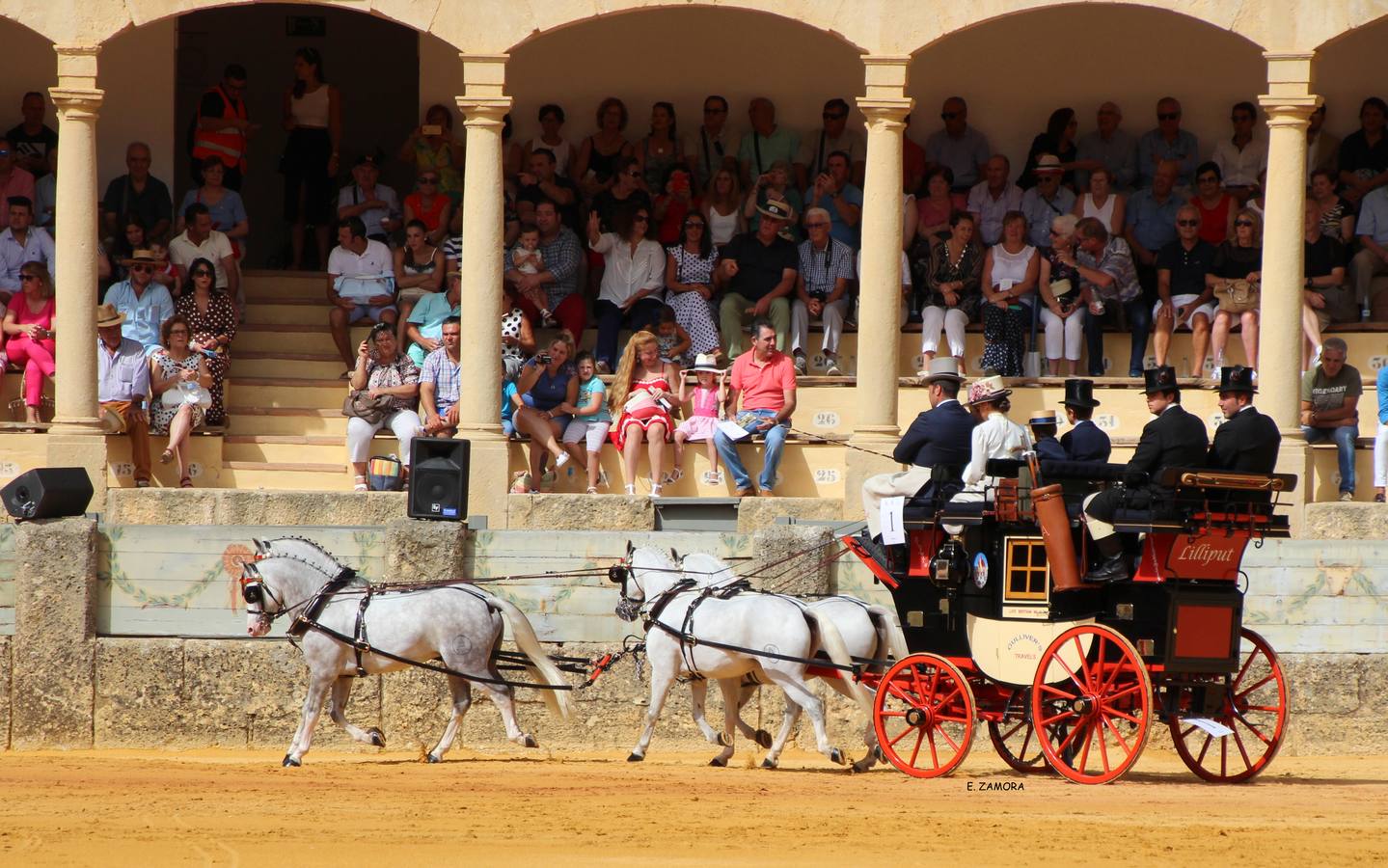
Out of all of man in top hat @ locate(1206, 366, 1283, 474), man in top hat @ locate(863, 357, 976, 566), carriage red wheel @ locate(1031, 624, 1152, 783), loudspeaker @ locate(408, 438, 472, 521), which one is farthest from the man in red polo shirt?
man in top hat @ locate(1206, 366, 1283, 474)

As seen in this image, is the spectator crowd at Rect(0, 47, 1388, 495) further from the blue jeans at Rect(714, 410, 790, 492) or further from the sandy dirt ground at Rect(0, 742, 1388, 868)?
the sandy dirt ground at Rect(0, 742, 1388, 868)

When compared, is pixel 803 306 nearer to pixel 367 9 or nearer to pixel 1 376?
pixel 367 9

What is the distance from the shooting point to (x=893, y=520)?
13.3 meters

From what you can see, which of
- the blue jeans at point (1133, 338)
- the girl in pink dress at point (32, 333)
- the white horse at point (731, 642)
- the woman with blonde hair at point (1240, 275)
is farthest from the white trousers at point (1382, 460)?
the girl in pink dress at point (32, 333)

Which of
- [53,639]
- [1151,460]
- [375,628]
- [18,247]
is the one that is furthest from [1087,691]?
[18,247]

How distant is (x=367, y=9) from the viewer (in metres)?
18.4

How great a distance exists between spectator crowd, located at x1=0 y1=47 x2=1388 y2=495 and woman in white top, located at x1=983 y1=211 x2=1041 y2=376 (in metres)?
0.02

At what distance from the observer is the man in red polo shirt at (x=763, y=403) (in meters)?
18.2

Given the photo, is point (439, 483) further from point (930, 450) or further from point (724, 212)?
point (724, 212)

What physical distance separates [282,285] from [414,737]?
289 inches

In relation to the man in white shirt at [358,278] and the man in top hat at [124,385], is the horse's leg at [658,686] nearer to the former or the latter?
the man in top hat at [124,385]

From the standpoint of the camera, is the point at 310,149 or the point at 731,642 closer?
the point at 731,642

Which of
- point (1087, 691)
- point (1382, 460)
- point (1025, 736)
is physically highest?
Answer: point (1382, 460)

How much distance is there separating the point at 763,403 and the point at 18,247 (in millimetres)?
7216
